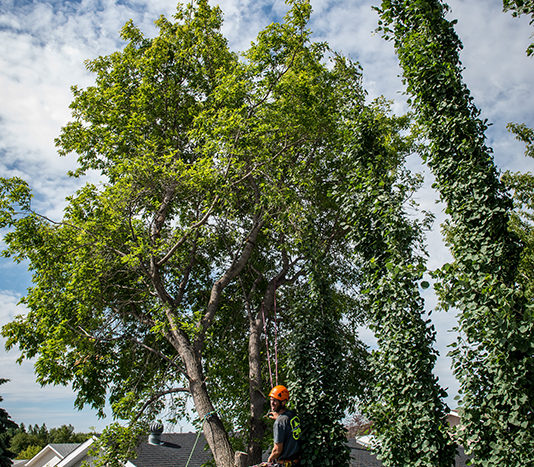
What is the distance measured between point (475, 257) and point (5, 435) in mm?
24767

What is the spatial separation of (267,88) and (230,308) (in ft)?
20.8

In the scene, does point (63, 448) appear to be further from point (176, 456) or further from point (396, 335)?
point (396, 335)

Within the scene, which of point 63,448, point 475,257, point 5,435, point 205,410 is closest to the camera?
point 475,257

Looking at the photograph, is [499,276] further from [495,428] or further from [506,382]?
[495,428]

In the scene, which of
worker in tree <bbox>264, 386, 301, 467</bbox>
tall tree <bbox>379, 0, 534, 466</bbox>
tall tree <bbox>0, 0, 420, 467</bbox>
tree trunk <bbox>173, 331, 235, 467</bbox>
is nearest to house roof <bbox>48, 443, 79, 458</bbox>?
tall tree <bbox>0, 0, 420, 467</bbox>

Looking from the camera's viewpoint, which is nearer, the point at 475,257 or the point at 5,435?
the point at 475,257

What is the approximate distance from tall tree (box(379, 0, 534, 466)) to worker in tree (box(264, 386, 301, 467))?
2332mm

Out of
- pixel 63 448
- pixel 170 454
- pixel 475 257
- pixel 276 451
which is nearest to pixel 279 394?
pixel 276 451

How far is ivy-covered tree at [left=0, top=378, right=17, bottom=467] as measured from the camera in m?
20.6

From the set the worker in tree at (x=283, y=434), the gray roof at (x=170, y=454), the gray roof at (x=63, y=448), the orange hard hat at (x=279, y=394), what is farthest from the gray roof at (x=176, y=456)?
the gray roof at (x=63, y=448)

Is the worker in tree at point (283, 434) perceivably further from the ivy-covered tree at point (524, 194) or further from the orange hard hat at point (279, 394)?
the ivy-covered tree at point (524, 194)

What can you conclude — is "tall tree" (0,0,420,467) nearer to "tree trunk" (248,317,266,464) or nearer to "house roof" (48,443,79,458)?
"tree trunk" (248,317,266,464)

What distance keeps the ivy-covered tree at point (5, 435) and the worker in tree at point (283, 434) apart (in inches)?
811

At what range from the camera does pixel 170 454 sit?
16.1 m
